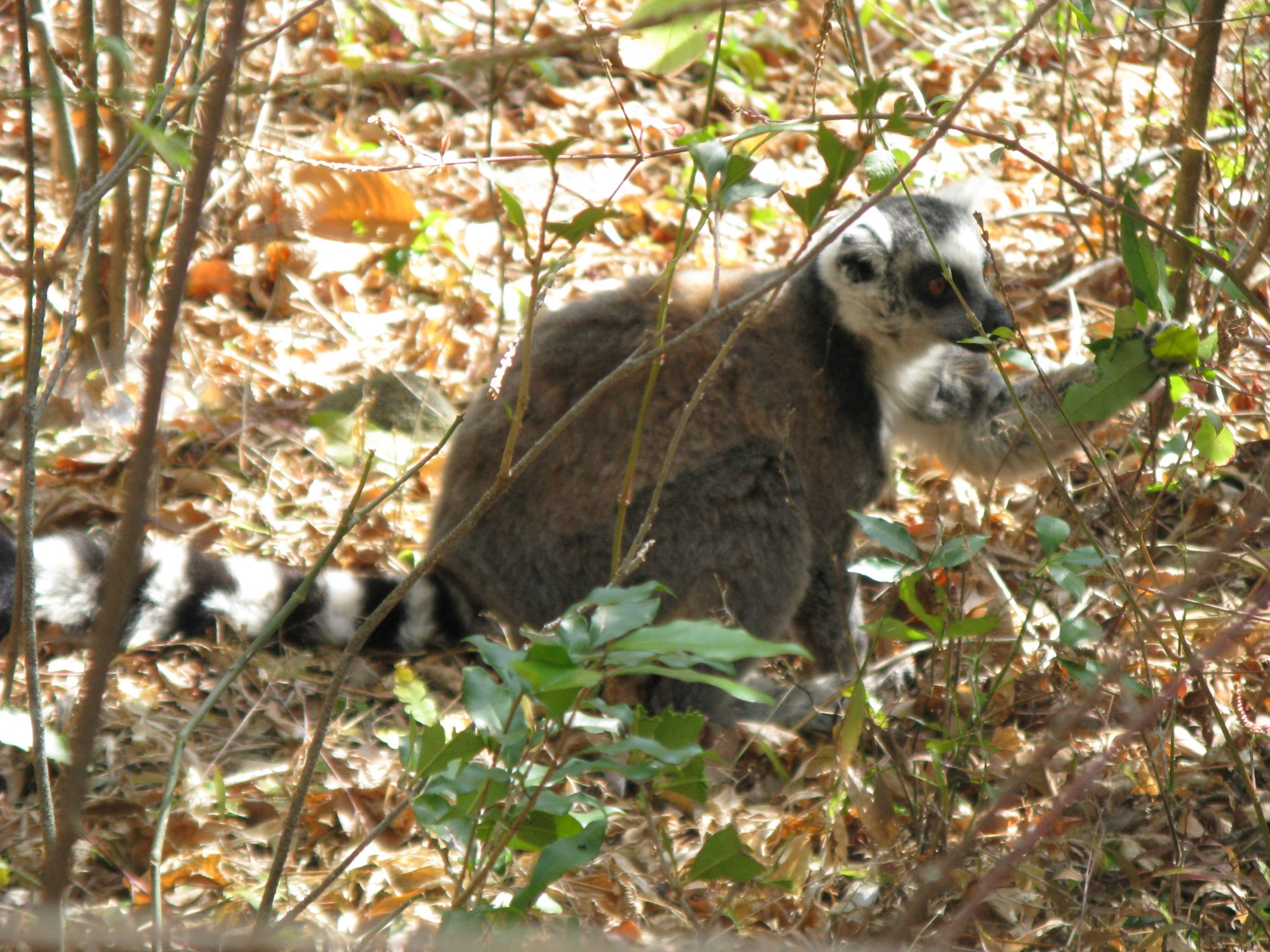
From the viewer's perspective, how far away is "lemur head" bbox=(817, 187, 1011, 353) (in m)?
4.02

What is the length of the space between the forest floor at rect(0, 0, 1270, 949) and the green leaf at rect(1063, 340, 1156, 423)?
19 cm

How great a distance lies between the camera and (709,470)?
3.56 metres

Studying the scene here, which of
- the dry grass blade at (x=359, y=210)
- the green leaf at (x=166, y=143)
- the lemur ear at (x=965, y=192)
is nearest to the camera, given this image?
the green leaf at (x=166, y=143)

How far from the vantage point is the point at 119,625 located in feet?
3.13

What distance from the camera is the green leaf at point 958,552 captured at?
2412mm

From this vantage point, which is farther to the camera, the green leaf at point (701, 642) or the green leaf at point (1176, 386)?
the green leaf at point (1176, 386)

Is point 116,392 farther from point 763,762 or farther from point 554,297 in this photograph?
point 763,762

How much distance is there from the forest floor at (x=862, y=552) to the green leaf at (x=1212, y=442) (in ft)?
0.64

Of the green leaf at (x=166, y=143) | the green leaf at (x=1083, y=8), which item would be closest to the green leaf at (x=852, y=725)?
the green leaf at (x=166, y=143)

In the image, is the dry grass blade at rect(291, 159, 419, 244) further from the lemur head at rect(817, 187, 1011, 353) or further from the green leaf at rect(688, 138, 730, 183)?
the green leaf at rect(688, 138, 730, 183)

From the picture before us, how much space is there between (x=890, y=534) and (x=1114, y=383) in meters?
0.60

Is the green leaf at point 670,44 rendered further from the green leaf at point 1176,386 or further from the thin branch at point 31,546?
the green leaf at point 1176,386

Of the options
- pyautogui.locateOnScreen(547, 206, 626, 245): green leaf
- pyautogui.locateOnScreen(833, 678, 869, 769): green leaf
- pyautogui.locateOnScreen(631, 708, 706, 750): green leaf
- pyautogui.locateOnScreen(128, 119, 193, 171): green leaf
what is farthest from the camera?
pyautogui.locateOnScreen(833, 678, 869, 769): green leaf

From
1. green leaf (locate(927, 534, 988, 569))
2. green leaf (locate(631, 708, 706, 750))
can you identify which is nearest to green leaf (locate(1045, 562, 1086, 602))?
green leaf (locate(927, 534, 988, 569))
